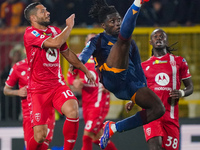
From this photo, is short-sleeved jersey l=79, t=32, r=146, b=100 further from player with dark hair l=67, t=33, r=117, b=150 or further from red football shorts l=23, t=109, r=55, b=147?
player with dark hair l=67, t=33, r=117, b=150

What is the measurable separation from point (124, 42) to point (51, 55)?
133 cm

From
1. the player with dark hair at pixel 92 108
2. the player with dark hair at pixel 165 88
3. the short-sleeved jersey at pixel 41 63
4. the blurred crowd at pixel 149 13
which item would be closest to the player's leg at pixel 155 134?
the player with dark hair at pixel 165 88

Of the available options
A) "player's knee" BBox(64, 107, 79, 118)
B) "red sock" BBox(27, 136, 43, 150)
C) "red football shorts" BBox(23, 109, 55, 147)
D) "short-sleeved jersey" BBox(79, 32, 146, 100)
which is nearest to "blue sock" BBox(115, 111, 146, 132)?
"short-sleeved jersey" BBox(79, 32, 146, 100)

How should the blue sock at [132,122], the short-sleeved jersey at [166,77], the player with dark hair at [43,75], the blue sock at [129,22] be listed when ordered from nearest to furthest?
the blue sock at [129,22]
the blue sock at [132,122]
the player with dark hair at [43,75]
the short-sleeved jersey at [166,77]

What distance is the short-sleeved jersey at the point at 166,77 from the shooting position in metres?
6.75

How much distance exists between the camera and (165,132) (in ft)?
22.0

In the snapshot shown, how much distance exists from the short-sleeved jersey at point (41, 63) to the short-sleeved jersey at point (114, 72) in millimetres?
566

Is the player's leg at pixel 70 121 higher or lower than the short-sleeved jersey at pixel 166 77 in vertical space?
lower

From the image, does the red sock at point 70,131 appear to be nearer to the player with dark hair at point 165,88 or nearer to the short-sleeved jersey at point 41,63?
the short-sleeved jersey at point 41,63

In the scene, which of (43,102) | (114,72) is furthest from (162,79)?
(43,102)

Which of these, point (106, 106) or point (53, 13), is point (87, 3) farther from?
point (106, 106)

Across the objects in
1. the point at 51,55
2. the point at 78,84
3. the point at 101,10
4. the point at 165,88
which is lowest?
the point at 78,84

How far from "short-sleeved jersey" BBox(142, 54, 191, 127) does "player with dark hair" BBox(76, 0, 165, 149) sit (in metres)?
0.81

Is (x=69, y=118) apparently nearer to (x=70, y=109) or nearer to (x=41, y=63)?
(x=70, y=109)
